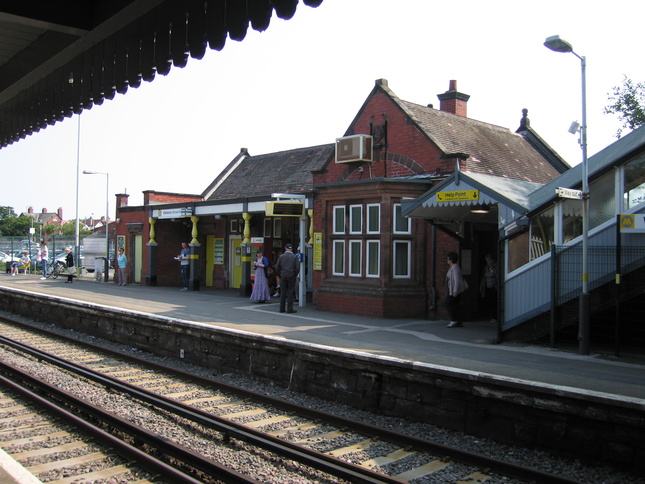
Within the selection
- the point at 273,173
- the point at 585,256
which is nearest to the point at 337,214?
the point at 585,256

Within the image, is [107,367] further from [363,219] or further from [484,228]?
[484,228]

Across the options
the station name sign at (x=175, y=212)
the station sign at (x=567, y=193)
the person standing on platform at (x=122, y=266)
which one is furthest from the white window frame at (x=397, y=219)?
the person standing on platform at (x=122, y=266)

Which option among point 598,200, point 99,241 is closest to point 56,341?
point 598,200

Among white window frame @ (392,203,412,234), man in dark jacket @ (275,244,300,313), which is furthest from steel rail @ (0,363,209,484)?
white window frame @ (392,203,412,234)

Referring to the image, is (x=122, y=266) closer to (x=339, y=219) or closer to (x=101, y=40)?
(x=339, y=219)

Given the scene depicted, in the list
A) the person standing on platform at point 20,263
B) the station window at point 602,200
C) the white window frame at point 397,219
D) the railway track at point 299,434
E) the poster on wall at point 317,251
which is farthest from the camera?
the person standing on platform at point 20,263

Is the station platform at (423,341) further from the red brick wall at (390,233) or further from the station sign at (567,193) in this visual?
the station sign at (567,193)

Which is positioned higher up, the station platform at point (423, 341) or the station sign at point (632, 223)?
the station sign at point (632, 223)

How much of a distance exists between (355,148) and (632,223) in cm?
822

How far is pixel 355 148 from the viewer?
15.8 metres

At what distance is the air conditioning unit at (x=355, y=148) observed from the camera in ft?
51.4

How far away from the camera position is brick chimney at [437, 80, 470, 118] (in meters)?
19.5

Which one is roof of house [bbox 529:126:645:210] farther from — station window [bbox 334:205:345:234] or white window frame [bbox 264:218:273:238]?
white window frame [bbox 264:218:273:238]

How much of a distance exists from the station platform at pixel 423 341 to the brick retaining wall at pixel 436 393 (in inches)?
8.5
